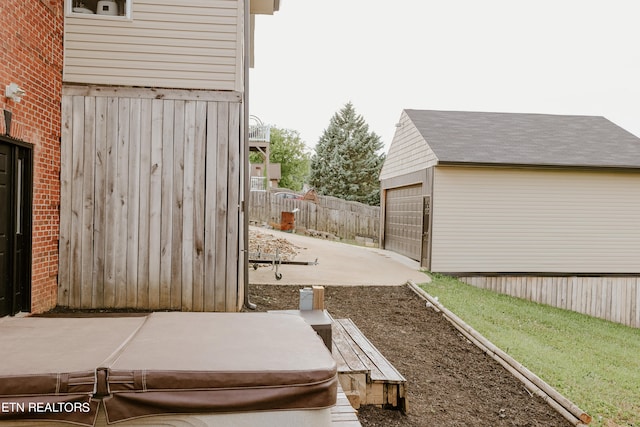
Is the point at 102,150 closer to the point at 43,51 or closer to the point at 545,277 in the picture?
the point at 43,51

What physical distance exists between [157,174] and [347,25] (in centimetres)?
4251

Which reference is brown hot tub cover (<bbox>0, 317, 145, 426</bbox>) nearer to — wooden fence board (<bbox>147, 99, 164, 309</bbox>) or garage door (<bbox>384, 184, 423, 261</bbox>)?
wooden fence board (<bbox>147, 99, 164, 309</bbox>)

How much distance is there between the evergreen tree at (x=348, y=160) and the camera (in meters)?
34.1

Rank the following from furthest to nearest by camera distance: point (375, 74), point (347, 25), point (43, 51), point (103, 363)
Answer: point (375, 74), point (347, 25), point (43, 51), point (103, 363)

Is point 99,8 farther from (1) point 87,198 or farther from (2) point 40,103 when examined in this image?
(1) point 87,198

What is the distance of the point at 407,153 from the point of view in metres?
14.6

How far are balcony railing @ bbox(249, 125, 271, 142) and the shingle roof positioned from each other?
33.0 ft

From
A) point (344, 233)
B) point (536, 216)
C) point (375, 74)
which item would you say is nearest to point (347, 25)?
point (375, 74)

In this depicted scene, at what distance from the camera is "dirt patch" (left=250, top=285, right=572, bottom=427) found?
4594 millimetres

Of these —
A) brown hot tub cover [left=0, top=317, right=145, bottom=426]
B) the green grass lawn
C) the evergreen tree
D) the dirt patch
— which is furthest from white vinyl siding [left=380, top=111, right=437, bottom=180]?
the evergreen tree

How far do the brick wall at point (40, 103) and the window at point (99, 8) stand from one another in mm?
214

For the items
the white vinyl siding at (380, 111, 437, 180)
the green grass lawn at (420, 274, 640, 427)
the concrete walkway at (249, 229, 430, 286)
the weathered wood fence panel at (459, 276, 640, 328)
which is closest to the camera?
the green grass lawn at (420, 274, 640, 427)

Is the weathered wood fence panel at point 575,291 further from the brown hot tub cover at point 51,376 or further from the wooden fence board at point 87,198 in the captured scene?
the brown hot tub cover at point 51,376

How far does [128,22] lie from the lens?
22.0ft
